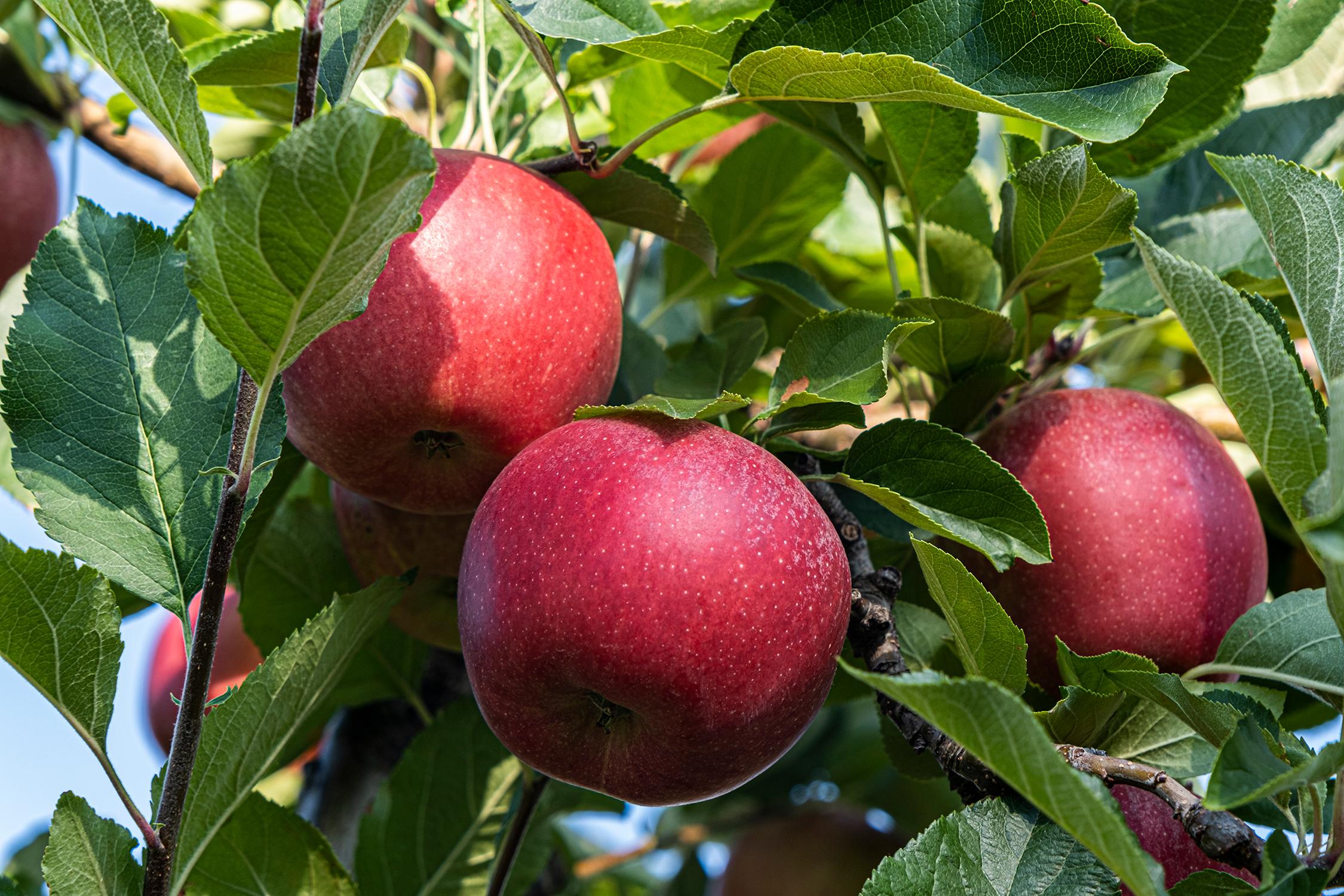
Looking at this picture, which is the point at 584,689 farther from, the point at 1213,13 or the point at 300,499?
the point at 1213,13

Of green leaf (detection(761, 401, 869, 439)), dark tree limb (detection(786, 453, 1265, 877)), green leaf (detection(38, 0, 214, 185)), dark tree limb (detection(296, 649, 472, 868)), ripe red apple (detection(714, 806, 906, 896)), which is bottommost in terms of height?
ripe red apple (detection(714, 806, 906, 896))

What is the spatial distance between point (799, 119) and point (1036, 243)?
0.75 feet

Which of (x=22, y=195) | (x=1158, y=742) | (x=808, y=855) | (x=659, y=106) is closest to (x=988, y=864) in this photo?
(x=1158, y=742)

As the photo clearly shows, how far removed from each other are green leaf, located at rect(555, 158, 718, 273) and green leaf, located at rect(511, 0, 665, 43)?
0.49 feet

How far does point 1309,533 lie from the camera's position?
446 mm

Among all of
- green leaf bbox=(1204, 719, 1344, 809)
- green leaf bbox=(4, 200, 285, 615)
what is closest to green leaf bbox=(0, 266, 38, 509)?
green leaf bbox=(4, 200, 285, 615)

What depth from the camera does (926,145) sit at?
3.15 feet

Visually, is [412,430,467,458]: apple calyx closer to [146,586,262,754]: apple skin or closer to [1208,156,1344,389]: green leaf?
[1208,156,1344,389]: green leaf

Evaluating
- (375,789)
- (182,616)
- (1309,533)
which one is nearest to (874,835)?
(375,789)

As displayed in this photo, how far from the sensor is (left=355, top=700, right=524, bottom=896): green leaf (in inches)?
43.1

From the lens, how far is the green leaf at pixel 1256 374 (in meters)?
0.58

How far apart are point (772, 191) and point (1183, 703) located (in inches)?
30.4

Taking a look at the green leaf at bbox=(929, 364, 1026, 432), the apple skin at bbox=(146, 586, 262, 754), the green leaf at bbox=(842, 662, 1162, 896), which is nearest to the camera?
the green leaf at bbox=(842, 662, 1162, 896)

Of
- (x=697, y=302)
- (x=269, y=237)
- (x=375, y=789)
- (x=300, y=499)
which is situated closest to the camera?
(x=269, y=237)
